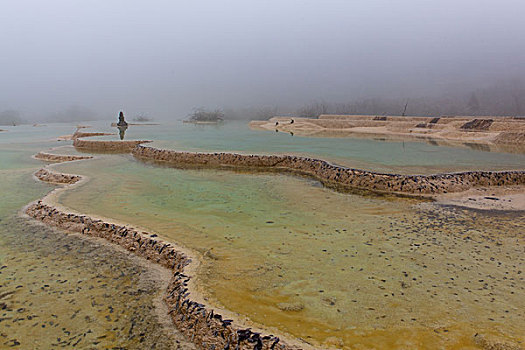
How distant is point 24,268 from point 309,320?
169 inches

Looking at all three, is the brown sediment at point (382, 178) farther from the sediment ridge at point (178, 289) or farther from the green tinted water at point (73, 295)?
the green tinted water at point (73, 295)

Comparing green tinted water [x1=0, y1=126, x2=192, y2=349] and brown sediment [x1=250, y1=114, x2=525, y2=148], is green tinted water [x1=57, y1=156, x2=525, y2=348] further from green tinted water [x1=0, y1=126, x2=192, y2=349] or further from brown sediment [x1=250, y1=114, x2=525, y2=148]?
brown sediment [x1=250, y1=114, x2=525, y2=148]

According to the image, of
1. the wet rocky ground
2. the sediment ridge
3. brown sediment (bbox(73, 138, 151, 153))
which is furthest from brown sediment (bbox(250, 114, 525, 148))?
the wet rocky ground

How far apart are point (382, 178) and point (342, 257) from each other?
18.0ft

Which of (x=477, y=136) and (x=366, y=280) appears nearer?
(x=366, y=280)

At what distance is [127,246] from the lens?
5.68m

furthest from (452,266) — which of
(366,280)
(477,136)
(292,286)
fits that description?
(477,136)

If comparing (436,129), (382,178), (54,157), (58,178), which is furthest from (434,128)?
(58,178)

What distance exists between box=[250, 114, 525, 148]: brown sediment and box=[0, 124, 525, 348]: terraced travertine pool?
1704cm

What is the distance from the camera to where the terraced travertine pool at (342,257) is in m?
3.31

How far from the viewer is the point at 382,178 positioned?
32.0 ft

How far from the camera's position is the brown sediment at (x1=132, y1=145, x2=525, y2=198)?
30.6 feet

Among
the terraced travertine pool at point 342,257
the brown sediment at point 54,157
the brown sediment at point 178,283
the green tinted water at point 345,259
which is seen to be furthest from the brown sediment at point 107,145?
the brown sediment at point 178,283

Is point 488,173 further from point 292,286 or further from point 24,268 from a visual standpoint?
point 24,268
